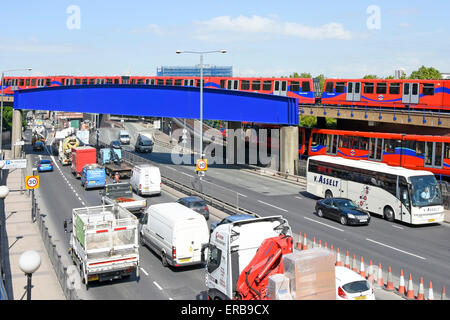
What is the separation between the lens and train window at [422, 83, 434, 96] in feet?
130

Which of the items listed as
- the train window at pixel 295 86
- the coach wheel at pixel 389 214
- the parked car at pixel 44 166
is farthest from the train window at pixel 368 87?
the parked car at pixel 44 166

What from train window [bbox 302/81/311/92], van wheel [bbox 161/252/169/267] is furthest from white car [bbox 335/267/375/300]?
train window [bbox 302/81/311/92]

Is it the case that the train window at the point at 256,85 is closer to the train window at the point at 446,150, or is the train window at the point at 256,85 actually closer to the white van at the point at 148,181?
the white van at the point at 148,181

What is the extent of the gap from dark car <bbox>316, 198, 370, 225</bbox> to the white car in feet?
37.8

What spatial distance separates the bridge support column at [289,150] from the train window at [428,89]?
11.1 m

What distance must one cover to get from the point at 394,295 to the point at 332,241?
6.85m

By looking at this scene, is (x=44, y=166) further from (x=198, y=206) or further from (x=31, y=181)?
(x=198, y=206)

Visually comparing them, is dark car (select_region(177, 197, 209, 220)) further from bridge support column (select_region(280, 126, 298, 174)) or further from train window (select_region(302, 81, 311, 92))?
train window (select_region(302, 81, 311, 92))

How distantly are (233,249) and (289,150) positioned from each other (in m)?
29.6

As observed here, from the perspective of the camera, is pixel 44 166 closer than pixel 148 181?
No

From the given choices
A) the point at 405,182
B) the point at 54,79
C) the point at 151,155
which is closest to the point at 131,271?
the point at 405,182

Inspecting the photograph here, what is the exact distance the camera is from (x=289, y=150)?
1708 inches

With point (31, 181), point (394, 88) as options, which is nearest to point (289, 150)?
point (394, 88)

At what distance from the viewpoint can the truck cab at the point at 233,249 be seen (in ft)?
47.3
